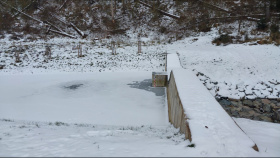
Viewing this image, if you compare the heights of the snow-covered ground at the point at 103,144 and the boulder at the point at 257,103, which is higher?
the snow-covered ground at the point at 103,144

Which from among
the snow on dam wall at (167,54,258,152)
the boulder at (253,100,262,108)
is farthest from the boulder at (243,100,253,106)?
the snow on dam wall at (167,54,258,152)

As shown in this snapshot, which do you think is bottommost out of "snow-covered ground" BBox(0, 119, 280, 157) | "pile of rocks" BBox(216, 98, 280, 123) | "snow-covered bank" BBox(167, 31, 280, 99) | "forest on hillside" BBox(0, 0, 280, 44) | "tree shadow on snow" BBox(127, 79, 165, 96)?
"pile of rocks" BBox(216, 98, 280, 123)

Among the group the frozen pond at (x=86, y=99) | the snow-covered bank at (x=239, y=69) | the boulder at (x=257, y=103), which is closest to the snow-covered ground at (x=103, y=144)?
the frozen pond at (x=86, y=99)

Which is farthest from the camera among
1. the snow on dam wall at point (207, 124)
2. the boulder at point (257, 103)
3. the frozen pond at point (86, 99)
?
the boulder at point (257, 103)

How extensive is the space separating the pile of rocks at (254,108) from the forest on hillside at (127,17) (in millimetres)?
13403

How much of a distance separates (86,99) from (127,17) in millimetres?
23625

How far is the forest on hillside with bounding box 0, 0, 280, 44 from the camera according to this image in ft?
80.3

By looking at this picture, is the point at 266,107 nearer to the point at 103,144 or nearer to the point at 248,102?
the point at 248,102

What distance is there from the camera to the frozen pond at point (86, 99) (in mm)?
8477

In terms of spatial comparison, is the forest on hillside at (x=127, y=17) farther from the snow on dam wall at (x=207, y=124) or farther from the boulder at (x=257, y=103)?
the snow on dam wall at (x=207, y=124)

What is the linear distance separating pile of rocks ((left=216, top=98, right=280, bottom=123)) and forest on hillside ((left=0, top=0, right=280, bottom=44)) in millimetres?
13403

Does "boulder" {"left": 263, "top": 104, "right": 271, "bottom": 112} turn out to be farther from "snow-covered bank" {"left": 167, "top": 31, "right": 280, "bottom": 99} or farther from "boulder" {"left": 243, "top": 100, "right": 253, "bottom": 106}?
"snow-covered bank" {"left": 167, "top": 31, "right": 280, "bottom": 99}

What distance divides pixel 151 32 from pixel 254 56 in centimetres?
1586

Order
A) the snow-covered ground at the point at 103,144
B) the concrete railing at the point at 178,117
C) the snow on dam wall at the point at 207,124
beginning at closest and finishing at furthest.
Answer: the snow-covered ground at the point at 103,144
the snow on dam wall at the point at 207,124
the concrete railing at the point at 178,117
